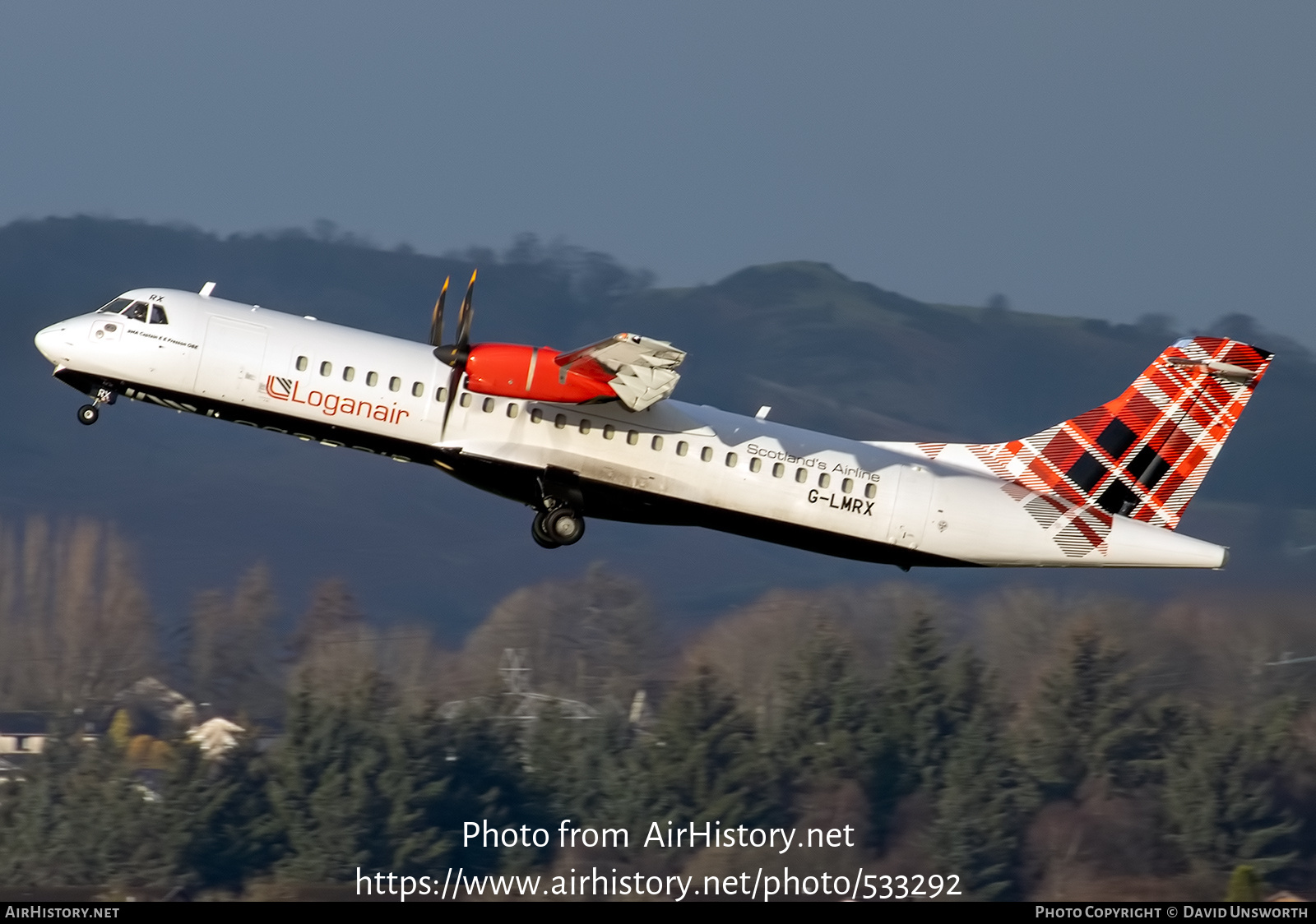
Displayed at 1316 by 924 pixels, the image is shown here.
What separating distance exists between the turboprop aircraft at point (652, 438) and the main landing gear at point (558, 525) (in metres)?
0.04

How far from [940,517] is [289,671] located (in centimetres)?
4457

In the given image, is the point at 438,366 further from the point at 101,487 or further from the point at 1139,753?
the point at 101,487

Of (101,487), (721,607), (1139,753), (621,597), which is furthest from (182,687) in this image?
(101,487)

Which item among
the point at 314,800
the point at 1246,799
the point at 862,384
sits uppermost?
the point at 862,384

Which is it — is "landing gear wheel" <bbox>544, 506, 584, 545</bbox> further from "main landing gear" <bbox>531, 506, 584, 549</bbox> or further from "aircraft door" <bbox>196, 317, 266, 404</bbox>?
"aircraft door" <bbox>196, 317, 266, 404</bbox>

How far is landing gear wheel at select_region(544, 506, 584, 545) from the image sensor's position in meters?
23.3

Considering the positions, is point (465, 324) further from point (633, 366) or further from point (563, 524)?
point (563, 524)

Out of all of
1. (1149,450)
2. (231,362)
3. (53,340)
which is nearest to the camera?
(231,362)

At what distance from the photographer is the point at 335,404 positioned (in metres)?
22.4

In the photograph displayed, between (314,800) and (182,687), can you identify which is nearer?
(314,800)

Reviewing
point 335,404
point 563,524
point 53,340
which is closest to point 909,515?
point 563,524

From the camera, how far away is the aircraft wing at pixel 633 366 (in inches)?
831

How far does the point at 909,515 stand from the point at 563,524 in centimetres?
484

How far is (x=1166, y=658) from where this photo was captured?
156ft
